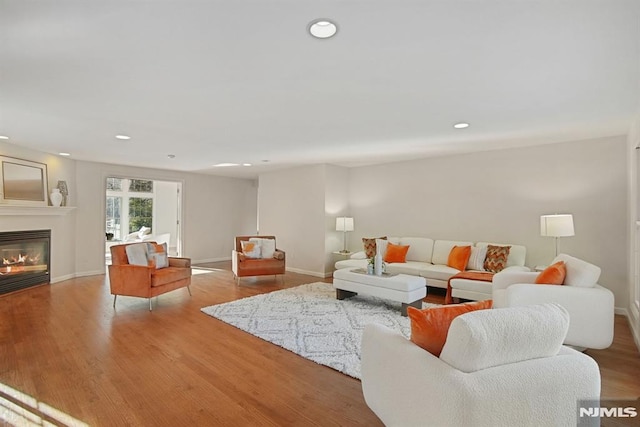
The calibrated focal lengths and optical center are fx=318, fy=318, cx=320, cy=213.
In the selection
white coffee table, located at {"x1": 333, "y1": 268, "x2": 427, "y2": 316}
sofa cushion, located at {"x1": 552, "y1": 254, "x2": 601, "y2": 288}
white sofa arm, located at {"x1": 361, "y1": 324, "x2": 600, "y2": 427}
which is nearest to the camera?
white sofa arm, located at {"x1": 361, "y1": 324, "x2": 600, "y2": 427}

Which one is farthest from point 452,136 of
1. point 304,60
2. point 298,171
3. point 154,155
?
point 154,155

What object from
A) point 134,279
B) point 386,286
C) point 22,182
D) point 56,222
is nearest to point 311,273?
point 386,286

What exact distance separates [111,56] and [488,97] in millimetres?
2933

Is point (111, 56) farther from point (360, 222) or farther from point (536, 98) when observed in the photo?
point (360, 222)

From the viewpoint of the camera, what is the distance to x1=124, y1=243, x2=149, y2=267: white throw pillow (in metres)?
4.50

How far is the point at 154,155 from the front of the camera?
572cm

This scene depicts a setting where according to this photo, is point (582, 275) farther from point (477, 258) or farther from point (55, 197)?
point (55, 197)

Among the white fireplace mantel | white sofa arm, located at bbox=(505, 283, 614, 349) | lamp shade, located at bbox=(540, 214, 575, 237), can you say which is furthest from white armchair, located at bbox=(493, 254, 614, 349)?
the white fireplace mantel

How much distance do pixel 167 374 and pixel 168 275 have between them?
2.20 metres

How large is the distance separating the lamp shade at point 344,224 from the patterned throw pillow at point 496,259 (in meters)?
2.55

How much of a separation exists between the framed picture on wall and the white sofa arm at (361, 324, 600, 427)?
6.41 m

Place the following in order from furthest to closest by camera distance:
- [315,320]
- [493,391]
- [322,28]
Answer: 1. [315,320]
2. [322,28]
3. [493,391]

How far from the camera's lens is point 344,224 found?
643 cm

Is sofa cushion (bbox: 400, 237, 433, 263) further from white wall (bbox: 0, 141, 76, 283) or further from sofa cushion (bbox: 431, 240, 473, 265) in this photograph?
white wall (bbox: 0, 141, 76, 283)
